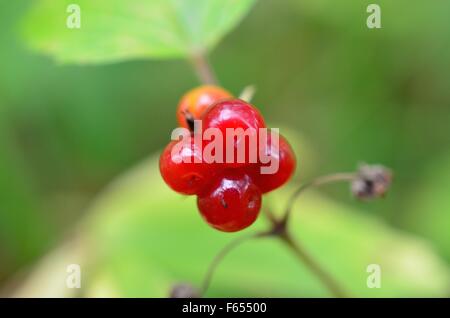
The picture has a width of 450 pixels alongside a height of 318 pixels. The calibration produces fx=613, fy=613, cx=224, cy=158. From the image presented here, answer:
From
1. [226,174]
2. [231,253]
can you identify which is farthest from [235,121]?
[231,253]

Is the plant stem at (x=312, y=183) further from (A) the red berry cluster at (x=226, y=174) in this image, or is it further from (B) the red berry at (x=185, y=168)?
(B) the red berry at (x=185, y=168)

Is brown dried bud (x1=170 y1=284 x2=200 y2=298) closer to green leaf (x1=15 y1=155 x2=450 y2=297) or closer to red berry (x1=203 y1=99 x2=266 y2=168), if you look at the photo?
red berry (x1=203 y1=99 x2=266 y2=168)

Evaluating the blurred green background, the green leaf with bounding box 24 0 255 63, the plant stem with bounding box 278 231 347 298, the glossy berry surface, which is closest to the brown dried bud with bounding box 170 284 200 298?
the plant stem with bounding box 278 231 347 298

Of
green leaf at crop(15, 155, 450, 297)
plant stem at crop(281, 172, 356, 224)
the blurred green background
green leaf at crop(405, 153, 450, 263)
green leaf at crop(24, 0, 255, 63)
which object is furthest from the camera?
green leaf at crop(405, 153, 450, 263)

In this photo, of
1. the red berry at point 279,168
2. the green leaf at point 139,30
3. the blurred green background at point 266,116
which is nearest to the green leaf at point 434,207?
the blurred green background at point 266,116
